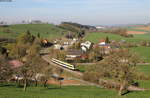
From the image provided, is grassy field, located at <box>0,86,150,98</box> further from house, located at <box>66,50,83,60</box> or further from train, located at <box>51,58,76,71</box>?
house, located at <box>66,50,83,60</box>

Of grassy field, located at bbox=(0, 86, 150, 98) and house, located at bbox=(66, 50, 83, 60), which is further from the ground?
grassy field, located at bbox=(0, 86, 150, 98)

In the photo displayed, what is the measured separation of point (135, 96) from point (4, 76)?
1795cm

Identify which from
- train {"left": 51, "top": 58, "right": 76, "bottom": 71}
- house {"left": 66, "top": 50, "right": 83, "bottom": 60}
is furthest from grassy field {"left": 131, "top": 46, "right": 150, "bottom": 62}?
train {"left": 51, "top": 58, "right": 76, "bottom": 71}

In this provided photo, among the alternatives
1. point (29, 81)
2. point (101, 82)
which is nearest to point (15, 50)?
point (29, 81)

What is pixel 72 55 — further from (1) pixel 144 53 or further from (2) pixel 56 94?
(2) pixel 56 94

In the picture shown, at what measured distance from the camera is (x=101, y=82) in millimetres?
32531

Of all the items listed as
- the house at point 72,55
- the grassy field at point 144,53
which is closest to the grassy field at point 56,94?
the grassy field at point 144,53

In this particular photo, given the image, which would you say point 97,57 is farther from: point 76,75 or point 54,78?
point 54,78

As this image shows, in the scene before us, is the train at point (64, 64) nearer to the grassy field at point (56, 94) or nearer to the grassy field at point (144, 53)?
the grassy field at point (144, 53)

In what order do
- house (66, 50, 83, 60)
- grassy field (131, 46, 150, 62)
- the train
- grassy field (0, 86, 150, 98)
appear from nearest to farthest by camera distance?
grassy field (0, 86, 150, 98) → the train → grassy field (131, 46, 150, 62) → house (66, 50, 83, 60)

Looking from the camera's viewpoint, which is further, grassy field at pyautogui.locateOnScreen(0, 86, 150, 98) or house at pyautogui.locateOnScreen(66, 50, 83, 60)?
house at pyautogui.locateOnScreen(66, 50, 83, 60)

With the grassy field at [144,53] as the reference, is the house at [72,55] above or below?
below

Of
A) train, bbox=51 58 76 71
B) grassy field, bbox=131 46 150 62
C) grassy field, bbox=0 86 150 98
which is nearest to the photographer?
grassy field, bbox=0 86 150 98

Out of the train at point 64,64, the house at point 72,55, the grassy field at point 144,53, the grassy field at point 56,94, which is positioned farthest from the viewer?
the house at point 72,55
